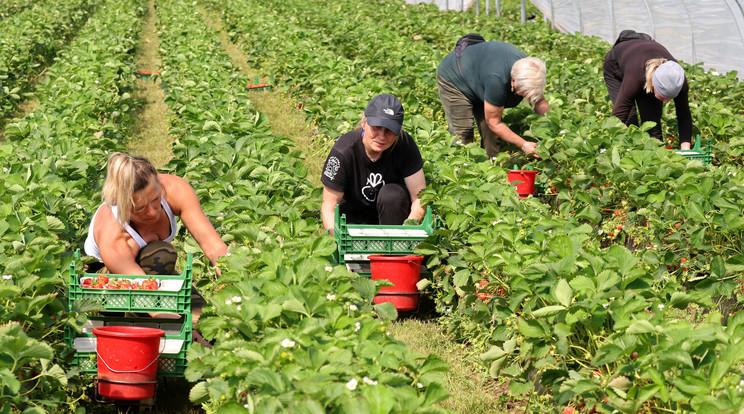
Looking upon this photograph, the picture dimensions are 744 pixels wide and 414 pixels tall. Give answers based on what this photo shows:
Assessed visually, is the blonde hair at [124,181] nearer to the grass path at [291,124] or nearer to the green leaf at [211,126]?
the green leaf at [211,126]

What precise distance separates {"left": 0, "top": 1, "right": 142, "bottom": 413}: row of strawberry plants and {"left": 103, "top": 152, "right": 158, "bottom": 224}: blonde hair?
329 millimetres

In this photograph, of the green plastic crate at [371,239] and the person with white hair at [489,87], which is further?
the person with white hair at [489,87]

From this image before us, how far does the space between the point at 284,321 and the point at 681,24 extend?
12136 millimetres

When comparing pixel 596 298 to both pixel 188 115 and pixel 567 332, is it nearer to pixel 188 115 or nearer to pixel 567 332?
pixel 567 332

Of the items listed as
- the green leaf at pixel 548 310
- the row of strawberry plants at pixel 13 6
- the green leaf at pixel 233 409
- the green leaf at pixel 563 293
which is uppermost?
the green leaf at pixel 233 409

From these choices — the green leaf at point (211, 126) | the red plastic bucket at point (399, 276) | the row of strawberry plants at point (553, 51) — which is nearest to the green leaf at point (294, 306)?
the red plastic bucket at point (399, 276)

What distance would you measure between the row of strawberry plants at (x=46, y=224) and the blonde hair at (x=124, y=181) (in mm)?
329

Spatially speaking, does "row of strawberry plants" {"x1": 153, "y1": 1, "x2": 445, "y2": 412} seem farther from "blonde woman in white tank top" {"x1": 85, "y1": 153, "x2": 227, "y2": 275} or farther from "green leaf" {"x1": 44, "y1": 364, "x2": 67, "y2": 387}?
"green leaf" {"x1": 44, "y1": 364, "x2": 67, "y2": 387}

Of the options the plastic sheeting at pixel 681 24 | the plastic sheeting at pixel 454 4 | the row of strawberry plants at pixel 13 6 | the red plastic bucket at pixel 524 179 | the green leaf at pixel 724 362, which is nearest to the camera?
the green leaf at pixel 724 362

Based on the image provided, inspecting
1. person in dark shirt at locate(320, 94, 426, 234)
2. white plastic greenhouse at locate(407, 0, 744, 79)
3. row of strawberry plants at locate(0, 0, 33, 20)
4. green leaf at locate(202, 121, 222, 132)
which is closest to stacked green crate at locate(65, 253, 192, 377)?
person in dark shirt at locate(320, 94, 426, 234)

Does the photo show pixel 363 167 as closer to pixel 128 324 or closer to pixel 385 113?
pixel 385 113

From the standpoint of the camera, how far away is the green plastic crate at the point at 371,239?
521 cm

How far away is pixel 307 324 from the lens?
3.30 m

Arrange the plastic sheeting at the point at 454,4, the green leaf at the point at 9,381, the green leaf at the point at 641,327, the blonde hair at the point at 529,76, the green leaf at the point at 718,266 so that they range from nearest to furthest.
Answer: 1. the green leaf at the point at 9,381
2. the green leaf at the point at 641,327
3. the green leaf at the point at 718,266
4. the blonde hair at the point at 529,76
5. the plastic sheeting at the point at 454,4
